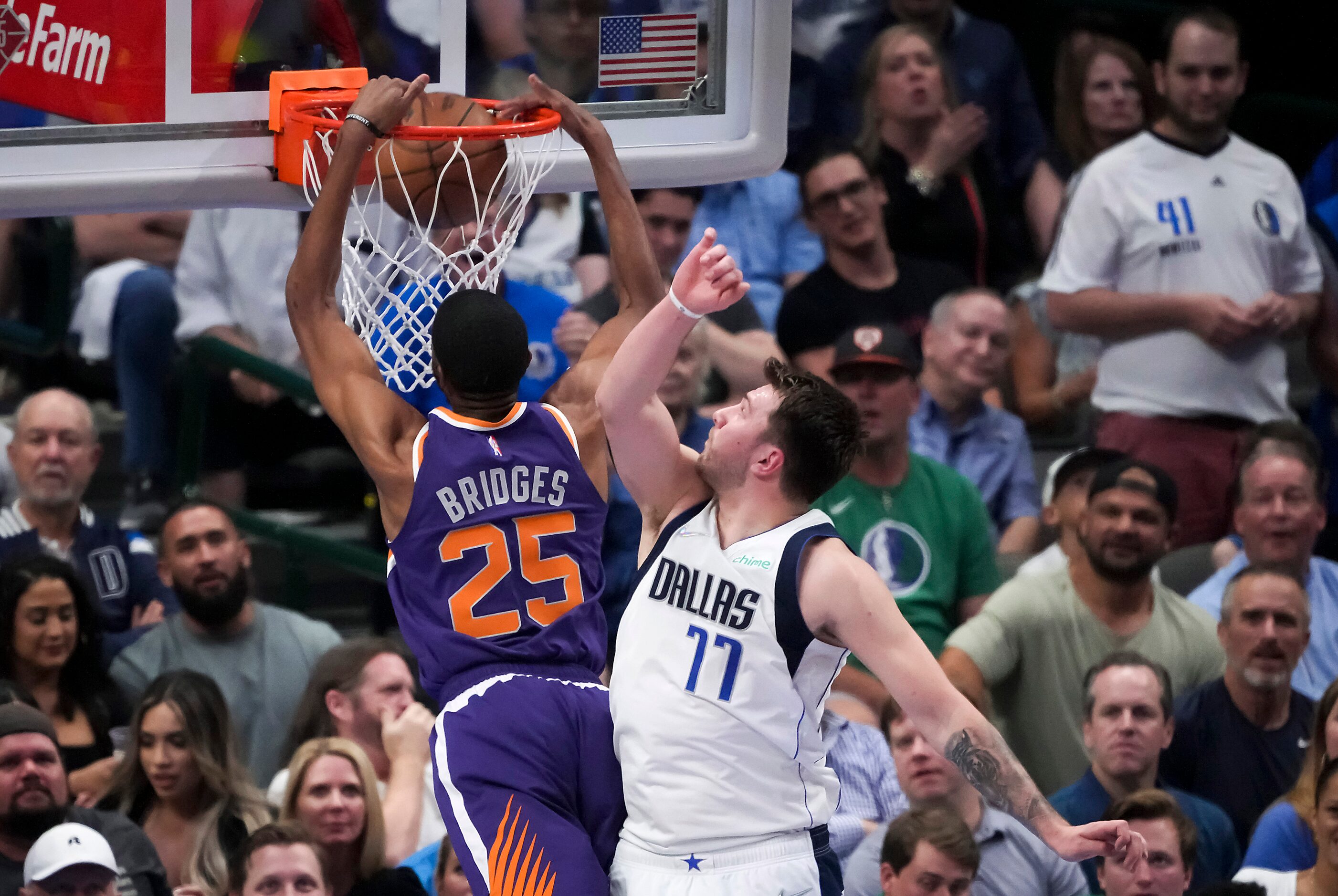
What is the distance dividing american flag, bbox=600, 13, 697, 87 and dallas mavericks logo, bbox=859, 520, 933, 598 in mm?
2393

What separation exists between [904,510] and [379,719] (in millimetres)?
2164

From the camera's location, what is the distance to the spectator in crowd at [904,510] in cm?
747

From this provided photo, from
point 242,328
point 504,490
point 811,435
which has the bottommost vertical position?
point 504,490

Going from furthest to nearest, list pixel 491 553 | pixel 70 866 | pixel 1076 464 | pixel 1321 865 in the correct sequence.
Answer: pixel 1076 464 → pixel 1321 865 → pixel 70 866 → pixel 491 553

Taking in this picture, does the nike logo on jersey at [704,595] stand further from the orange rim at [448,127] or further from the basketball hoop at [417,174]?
the orange rim at [448,127]

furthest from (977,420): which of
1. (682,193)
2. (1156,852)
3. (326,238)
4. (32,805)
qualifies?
(32,805)

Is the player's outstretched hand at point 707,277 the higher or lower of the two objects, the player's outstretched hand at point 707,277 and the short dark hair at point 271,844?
the higher

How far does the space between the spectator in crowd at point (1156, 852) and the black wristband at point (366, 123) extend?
329cm

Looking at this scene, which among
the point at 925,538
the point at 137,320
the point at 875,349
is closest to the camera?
the point at 925,538

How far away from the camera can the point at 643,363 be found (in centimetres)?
438

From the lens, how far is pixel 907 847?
612cm

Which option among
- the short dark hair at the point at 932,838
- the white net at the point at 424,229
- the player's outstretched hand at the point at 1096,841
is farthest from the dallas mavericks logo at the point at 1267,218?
the player's outstretched hand at the point at 1096,841

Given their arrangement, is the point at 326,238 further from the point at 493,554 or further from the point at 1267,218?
the point at 1267,218

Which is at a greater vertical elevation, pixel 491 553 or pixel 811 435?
pixel 811 435
